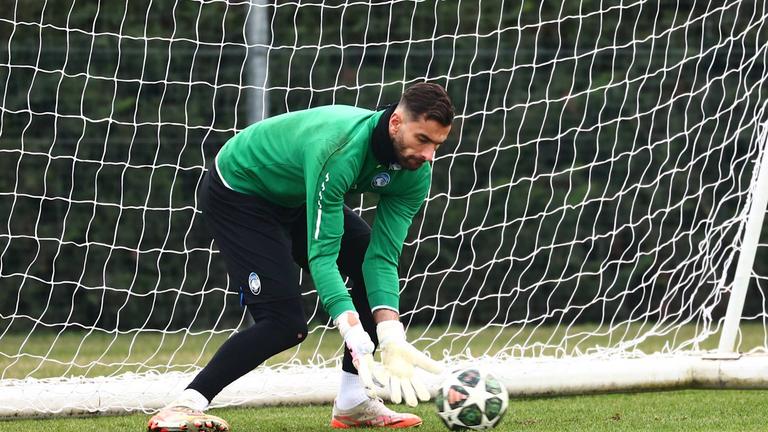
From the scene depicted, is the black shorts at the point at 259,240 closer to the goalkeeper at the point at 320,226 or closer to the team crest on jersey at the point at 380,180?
the goalkeeper at the point at 320,226

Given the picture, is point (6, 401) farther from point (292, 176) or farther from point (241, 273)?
point (292, 176)

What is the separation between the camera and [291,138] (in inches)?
162

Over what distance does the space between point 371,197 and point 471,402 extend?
13.2 ft

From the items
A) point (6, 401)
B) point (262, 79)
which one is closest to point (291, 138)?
point (6, 401)

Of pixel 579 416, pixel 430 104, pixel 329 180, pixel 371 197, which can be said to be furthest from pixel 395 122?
pixel 371 197

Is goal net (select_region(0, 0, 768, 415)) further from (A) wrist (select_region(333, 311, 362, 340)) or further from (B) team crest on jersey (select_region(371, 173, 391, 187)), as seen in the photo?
(A) wrist (select_region(333, 311, 362, 340))

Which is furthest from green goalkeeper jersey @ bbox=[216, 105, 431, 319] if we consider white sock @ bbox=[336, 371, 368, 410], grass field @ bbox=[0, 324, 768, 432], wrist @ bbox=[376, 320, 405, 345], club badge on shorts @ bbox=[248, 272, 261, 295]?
grass field @ bbox=[0, 324, 768, 432]

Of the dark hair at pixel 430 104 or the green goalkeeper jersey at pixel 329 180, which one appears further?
the green goalkeeper jersey at pixel 329 180

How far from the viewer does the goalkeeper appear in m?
3.86

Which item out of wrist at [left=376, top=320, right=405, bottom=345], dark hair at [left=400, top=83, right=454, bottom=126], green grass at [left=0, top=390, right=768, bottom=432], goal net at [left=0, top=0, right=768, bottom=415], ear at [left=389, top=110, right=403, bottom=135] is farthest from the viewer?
goal net at [left=0, top=0, right=768, bottom=415]

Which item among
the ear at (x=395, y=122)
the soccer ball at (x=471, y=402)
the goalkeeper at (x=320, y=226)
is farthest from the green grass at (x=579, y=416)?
the ear at (x=395, y=122)

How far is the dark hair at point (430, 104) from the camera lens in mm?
3736

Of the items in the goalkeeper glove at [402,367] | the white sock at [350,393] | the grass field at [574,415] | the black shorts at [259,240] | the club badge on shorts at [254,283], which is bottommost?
the grass field at [574,415]

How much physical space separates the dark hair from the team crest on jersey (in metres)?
0.34
